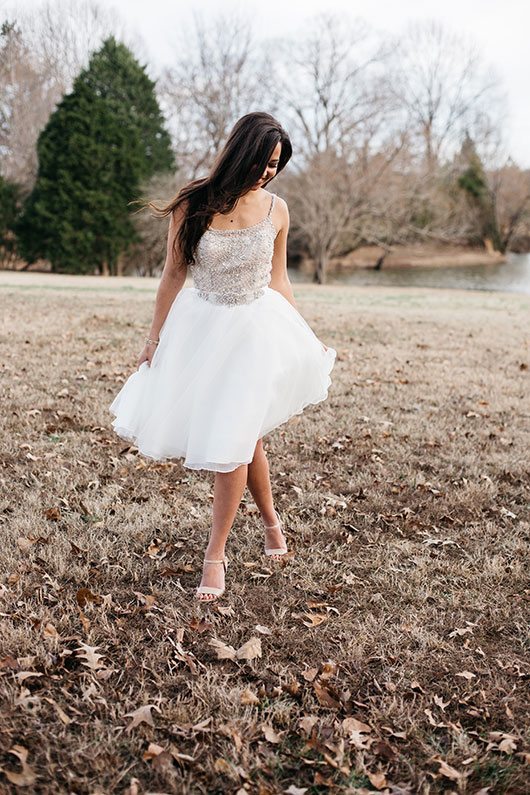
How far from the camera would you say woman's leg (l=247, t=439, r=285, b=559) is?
3398mm

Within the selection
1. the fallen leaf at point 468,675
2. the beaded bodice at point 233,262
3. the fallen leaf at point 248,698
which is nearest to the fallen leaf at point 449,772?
the fallen leaf at point 468,675

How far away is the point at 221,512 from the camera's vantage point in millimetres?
3227

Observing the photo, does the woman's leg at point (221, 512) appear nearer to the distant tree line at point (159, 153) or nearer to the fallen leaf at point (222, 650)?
the fallen leaf at point (222, 650)

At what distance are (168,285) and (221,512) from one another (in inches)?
45.4

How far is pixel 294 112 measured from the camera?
2742 cm

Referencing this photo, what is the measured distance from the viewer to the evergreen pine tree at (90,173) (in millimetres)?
27125

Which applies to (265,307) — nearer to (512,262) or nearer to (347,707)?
(347,707)

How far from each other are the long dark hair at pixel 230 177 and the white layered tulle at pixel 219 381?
13.8 inches

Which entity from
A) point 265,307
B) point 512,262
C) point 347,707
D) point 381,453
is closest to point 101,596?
point 347,707

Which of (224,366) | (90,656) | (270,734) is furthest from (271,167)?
(270,734)

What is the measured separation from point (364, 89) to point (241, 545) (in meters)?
26.9

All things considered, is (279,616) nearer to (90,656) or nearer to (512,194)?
(90,656)

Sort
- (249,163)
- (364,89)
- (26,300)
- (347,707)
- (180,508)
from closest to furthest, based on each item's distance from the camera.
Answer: (347,707), (249,163), (180,508), (26,300), (364,89)

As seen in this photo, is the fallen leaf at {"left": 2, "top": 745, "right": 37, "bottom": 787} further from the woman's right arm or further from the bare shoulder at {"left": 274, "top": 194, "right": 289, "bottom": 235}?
the bare shoulder at {"left": 274, "top": 194, "right": 289, "bottom": 235}
